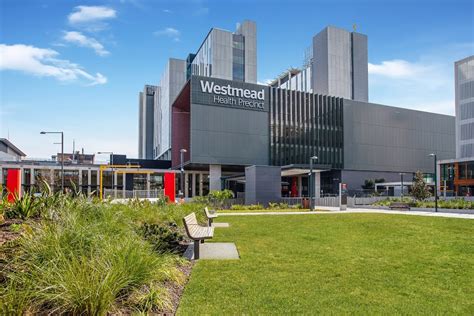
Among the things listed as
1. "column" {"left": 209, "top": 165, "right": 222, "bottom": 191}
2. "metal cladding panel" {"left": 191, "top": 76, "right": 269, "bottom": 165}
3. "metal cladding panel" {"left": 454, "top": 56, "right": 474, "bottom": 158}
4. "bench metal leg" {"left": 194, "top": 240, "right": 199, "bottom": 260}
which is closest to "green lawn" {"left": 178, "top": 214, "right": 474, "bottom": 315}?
"bench metal leg" {"left": 194, "top": 240, "right": 199, "bottom": 260}

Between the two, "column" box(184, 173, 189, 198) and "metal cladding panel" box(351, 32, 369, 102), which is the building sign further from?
"metal cladding panel" box(351, 32, 369, 102)

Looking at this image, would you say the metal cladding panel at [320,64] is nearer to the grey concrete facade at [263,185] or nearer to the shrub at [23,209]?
the grey concrete facade at [263,185]

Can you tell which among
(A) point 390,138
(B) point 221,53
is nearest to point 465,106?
(A) point 390,138

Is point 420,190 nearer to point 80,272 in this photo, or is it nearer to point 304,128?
point 304,128

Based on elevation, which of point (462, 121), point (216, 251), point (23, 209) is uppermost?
point (462, 121)

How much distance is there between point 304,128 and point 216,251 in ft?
174

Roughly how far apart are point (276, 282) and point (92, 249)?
2.80 meters

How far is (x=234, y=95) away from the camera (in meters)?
53.3

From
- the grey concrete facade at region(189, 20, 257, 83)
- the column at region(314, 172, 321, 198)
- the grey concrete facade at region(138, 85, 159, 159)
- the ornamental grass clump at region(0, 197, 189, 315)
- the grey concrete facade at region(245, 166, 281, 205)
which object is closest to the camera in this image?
the ornamental grass clump at region(0, 197, 189, 315)

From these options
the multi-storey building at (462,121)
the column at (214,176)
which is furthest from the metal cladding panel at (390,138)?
the column at (214,176)

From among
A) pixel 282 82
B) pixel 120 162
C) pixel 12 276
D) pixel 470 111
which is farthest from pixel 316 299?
pixel 282 82

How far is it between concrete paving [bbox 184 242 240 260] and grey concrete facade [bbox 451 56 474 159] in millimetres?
66219

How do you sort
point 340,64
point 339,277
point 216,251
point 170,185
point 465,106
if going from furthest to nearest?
point 340,64
point 465,106
point 170,185
point 216,251
point 339,277

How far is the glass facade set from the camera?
57.0 m
